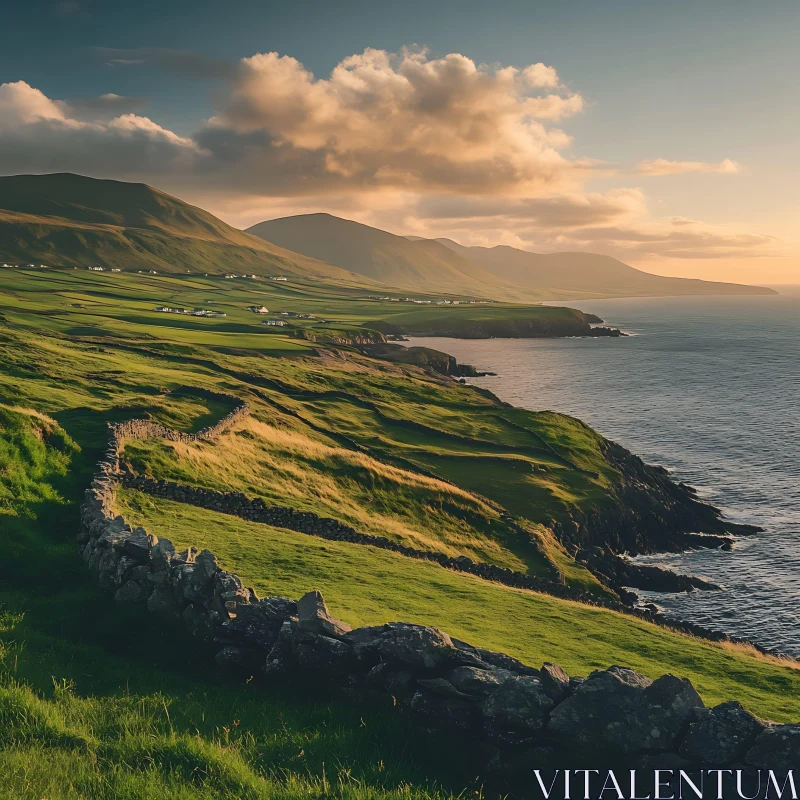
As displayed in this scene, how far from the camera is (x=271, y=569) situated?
2731 cm

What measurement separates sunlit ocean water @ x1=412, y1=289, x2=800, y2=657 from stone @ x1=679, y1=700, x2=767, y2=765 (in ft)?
123

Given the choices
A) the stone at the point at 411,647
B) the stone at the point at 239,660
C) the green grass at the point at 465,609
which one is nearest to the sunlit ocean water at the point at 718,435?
the green grass at the point at 465,609

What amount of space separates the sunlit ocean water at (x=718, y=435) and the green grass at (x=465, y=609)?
1685 centimetres

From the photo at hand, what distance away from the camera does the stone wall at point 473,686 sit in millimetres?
10742

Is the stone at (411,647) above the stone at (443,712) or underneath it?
above

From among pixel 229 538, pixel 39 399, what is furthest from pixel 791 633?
Answer: pixel 39 399

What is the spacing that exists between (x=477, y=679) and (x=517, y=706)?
0.86 m

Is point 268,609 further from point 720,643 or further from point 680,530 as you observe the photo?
point 680,530

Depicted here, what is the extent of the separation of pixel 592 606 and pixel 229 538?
20.5 m

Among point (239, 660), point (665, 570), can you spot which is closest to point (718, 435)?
point (665, 570)

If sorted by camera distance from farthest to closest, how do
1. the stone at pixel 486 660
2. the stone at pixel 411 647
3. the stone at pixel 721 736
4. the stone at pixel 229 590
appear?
the stone at pixel 229 590 → the stone at pixel 486 660 → the stone at pixel 411 647 → the stone at pixel 721 736

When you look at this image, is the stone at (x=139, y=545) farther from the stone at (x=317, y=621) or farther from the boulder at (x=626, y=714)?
the boulder at (x=626, y=714)

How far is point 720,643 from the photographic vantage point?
117 ft

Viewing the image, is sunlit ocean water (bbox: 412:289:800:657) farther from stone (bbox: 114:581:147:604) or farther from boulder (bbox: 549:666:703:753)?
stone (bbox: 114:581:147:604)
